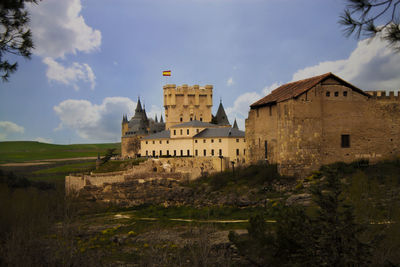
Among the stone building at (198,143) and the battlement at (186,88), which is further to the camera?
the battlement at (186,88)

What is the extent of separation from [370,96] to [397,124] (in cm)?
347

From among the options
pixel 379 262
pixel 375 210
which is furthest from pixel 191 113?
pixel 379 262

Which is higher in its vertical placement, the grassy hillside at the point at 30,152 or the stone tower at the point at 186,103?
the stone tower at the point at 186,103

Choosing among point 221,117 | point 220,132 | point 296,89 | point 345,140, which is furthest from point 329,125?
point 221,117

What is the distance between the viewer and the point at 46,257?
40.9 feet

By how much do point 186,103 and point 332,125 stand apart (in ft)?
154

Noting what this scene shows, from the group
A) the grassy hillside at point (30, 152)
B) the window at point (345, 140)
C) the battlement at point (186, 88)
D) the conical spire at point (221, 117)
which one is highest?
the battlement at point (186, 88)

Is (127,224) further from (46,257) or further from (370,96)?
(370,96)

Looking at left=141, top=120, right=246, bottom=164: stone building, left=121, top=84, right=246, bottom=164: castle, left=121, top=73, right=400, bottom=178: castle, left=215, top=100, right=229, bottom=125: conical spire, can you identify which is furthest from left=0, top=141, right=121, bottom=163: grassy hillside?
left=121, top=73, right=400, bottom=178: castle

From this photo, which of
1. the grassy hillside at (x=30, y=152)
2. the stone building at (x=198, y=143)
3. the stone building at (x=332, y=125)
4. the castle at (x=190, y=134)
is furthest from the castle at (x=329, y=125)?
the grassy hillside at (x=30, y=152)

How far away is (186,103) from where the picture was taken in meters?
74.9

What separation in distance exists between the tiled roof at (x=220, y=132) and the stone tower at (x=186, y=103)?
686 inches

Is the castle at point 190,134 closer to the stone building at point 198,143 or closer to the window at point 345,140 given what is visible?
the stone building at point 198,143

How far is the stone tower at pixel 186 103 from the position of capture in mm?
74812
